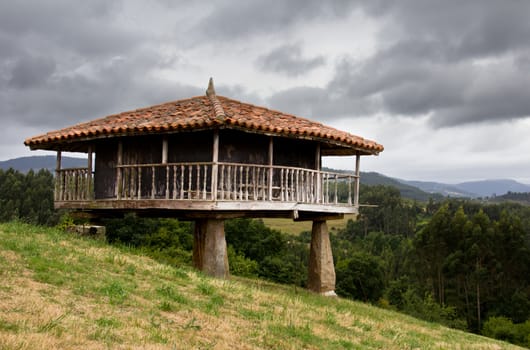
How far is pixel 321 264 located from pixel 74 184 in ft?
24.9

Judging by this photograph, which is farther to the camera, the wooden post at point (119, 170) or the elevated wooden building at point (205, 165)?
the wooden post at point (119, 170)

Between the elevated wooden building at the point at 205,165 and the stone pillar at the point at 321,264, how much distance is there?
98 cm

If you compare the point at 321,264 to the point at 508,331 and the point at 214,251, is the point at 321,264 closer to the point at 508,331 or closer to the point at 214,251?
the point at 214,251

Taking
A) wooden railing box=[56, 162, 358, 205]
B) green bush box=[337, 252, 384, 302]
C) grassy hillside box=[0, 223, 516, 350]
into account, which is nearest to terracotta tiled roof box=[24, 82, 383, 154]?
wooden railing box=[56, 162, 358, 205]

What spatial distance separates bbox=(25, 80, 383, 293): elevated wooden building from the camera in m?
12.6

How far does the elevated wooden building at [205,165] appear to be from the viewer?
1262 cm

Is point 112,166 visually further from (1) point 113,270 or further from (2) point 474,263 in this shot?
(2) point 474,263

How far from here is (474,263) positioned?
55625 millimetres

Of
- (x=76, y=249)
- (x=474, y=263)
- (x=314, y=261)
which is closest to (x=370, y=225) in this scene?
(x=474, y=263)

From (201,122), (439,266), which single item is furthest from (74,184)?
(439,266)

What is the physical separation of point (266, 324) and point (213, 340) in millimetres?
1478

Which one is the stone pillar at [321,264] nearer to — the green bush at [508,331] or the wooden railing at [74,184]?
the wooden railing at [74,184]

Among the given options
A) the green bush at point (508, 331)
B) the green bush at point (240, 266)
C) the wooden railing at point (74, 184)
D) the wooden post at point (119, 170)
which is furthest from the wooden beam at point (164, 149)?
the green bush at point (508, 331)

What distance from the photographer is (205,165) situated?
12.2 m
